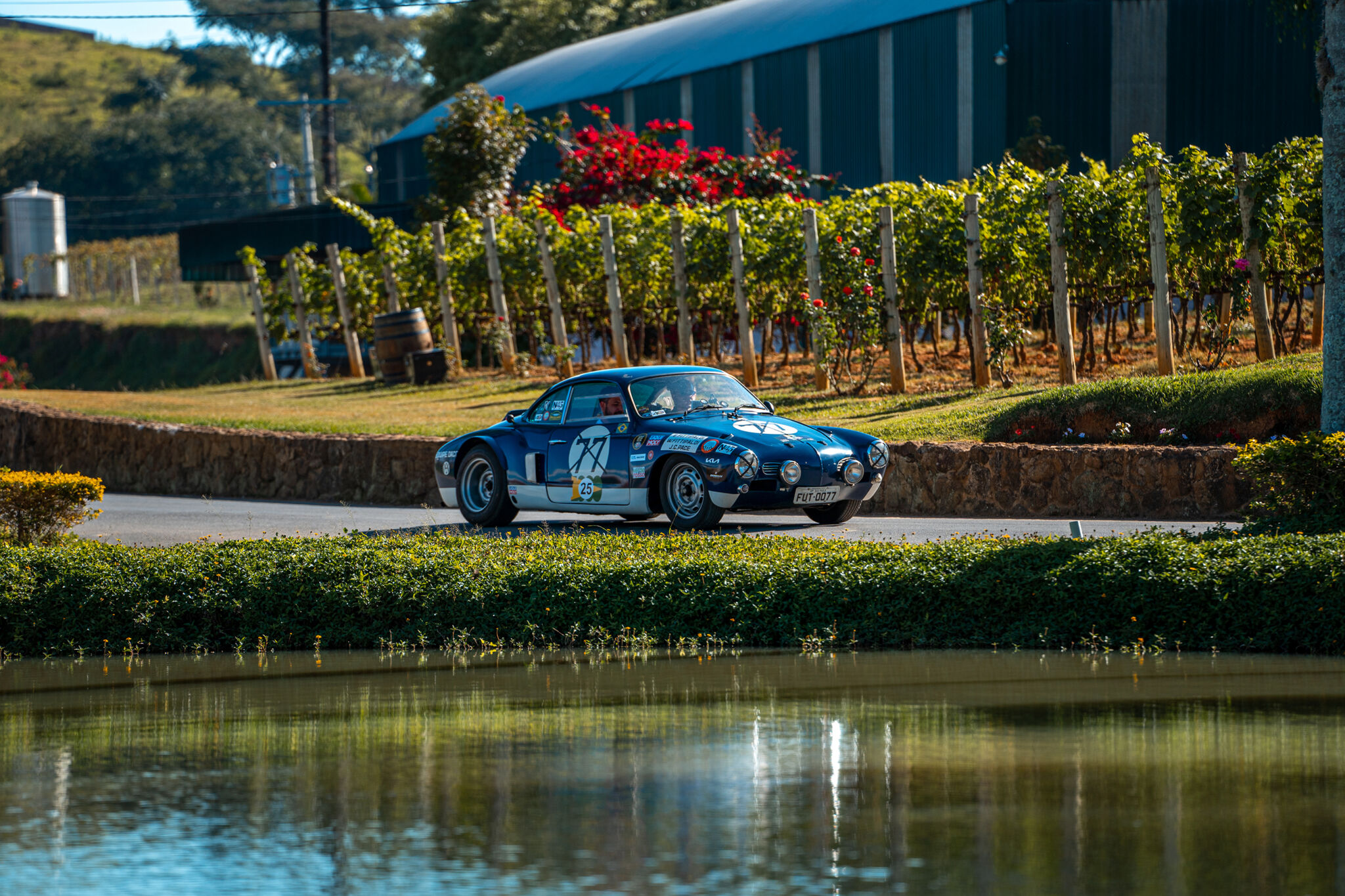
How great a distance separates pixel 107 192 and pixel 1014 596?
8371 centimetres

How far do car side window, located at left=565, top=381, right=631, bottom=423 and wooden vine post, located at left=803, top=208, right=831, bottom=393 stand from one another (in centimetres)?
673

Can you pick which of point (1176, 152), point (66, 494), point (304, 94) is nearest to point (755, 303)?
point (1176, 152)

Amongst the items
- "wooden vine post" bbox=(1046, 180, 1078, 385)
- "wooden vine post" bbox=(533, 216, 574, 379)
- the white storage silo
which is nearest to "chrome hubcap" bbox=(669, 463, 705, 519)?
"wooden vine post" bbox=(1046, 180, 1078, 385)

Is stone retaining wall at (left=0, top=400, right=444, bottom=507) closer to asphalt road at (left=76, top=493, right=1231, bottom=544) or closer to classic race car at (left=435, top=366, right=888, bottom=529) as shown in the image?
asphalt road at (left=76, top=493, right=1231, bottom=544)

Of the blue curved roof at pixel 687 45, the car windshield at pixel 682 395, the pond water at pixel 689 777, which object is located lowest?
the pond water at pixel 689 777

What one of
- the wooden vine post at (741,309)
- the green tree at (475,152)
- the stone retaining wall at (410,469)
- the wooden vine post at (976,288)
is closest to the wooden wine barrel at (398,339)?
the green tree at (475,152)

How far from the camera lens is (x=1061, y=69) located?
29.5 meters

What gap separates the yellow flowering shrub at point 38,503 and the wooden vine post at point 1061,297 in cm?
1081

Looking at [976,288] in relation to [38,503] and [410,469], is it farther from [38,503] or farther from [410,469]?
[38,503]

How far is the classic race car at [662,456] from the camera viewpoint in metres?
13.3

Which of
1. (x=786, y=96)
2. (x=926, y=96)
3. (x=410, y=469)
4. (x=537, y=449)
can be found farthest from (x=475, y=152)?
(x=537, y=449)

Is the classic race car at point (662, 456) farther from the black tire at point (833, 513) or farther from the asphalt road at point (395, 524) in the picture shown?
the asphalt road at point (395, 524)

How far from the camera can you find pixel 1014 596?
9547mm

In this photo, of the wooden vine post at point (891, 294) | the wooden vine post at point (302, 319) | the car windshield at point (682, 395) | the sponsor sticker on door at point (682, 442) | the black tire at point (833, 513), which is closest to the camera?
the sponsor sticker on door at point (682, 442)
